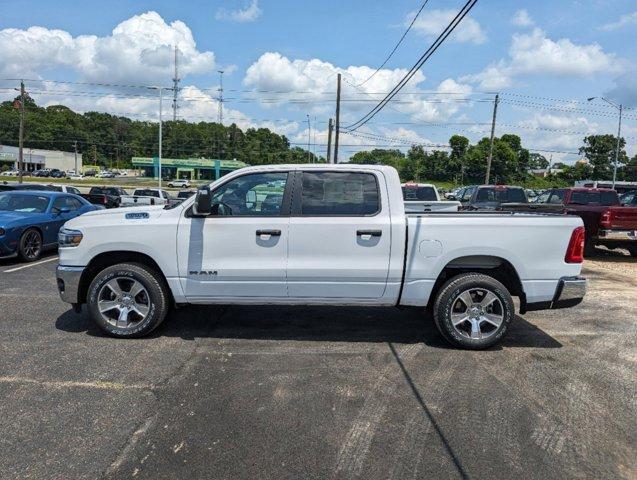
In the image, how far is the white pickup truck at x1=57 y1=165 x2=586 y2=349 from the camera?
504 centimetres

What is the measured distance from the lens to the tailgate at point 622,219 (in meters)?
11.3

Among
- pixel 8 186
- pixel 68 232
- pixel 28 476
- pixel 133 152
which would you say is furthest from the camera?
pixel 133 152

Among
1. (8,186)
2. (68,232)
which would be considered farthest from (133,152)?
(68,232)

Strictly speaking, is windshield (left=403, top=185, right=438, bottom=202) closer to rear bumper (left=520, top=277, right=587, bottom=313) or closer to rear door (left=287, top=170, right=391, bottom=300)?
rear bumper (left=520, top=277, right=587, bottom=313)

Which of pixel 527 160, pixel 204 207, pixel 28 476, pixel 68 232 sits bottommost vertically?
pixel 28 476

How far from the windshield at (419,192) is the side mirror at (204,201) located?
10.3 metres

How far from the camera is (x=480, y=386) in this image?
4.29 metres

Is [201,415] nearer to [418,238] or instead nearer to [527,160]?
[418,238]

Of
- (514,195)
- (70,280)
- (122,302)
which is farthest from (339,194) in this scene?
(514,195)

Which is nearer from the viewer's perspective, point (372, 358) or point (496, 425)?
point (496, 425)

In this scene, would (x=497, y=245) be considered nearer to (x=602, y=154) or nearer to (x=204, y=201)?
(x=204, y=201)

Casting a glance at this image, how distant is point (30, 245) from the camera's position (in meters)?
9.88

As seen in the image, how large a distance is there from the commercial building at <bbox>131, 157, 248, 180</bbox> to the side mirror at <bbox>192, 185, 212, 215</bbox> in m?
93.1

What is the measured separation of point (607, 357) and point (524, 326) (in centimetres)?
113
